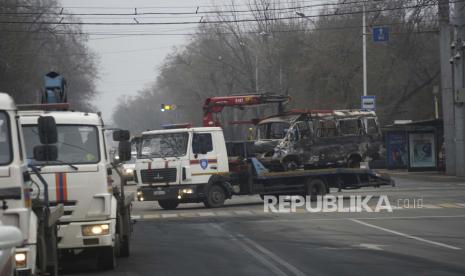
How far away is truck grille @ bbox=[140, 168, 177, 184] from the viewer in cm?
2575

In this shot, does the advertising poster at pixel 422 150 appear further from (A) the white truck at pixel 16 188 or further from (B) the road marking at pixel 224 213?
(A) the white truck at pixel 16 188

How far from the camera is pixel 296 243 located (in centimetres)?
1611

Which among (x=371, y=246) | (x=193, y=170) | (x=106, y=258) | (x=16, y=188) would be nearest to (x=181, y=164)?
(x=193, y=170)

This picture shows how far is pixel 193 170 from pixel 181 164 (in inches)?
17.4

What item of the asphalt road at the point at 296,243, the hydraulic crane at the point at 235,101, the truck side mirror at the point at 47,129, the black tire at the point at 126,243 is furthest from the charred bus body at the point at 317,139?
the truck side mirror at the point at 47,129

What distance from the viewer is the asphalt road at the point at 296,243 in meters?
12.7

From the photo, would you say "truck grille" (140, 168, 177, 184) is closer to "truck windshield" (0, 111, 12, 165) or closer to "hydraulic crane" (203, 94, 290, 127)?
"hydraulic crane" (203, 94, 290, 127)

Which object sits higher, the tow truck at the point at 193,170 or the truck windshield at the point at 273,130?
the truck windshield at the point at 273,130

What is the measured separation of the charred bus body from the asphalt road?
3.41m

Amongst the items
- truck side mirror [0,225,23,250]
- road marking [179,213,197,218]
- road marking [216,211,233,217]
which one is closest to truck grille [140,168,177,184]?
road marking [179,213,197,218]

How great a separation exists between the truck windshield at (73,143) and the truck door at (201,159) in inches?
526

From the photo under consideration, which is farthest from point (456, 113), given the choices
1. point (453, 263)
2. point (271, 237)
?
point (453, 263)

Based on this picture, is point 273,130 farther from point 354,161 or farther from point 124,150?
point 124,150

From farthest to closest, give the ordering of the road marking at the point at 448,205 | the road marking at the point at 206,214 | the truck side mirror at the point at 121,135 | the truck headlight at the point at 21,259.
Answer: the road marking at the point at 448,205 < the road marking at the point at 206,214 < the truck side mirror at the point at 121,135 < the truck headlight at the point at 21,259
